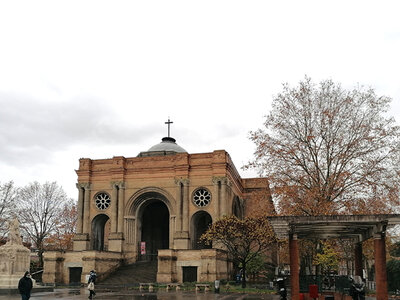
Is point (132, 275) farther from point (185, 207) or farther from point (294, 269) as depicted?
point (294, 269)

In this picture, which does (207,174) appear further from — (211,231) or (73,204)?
(73,204)

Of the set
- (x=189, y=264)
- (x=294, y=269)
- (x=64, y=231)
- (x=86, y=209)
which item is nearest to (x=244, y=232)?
(x=189, y=264)

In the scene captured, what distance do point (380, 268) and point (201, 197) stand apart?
28097 mm

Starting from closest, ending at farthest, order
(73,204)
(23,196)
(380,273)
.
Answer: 1. (380,273)
2. (23,196)
3. (73,204)

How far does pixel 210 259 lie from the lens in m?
34.7

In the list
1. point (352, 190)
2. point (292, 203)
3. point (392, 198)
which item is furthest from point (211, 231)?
point (392, 198)

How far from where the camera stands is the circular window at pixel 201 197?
43.1 meters

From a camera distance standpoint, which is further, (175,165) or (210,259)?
(175,165)

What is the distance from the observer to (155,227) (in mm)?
49625

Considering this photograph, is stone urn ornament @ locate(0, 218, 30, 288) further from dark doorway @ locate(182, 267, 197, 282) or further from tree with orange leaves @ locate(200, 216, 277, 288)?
dark doorway @ locate(182, 267, 197, 282)

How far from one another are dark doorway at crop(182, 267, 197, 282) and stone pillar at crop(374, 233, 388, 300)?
70.2ft

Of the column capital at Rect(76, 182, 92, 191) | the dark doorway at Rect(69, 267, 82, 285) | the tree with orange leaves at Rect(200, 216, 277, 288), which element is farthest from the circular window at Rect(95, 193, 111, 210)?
the tree with orange leaves at Rect(200, 216, 277, 288)

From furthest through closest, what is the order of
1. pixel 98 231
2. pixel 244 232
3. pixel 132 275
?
pixel 98 231
pixel 132 275
pixel 244 232

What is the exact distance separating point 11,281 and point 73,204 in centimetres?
3800
